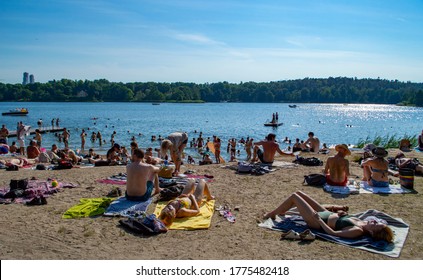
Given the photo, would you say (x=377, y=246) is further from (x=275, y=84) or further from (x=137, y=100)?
(x=275, y=84)

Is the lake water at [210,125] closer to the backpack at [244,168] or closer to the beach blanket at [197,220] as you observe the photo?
the backpack at [244,168]

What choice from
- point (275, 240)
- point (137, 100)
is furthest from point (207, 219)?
point (137, 100)

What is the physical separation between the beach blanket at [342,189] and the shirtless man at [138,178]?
13.4 ft

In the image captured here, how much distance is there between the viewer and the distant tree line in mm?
141500

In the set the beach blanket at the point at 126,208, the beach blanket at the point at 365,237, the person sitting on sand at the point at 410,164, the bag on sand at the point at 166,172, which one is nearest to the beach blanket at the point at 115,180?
the bag on sand at the point at 166,172

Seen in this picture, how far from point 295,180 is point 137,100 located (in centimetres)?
14624

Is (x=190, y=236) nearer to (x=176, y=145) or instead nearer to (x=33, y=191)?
(x=33, y=191)

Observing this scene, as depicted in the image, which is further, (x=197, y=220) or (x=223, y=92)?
(x=223, y=92)

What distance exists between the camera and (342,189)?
8.67 meters

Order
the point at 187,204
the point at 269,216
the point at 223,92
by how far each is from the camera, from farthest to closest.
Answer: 1. the point at 223,92
2. the point at 187,204
3. the point at 269,216

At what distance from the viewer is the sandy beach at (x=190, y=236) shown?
17.0ft

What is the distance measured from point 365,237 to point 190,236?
A: 2.63 meters

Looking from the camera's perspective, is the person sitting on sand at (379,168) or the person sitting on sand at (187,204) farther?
the person sitting on sand at (379,168)

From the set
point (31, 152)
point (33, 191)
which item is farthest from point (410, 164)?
point (31, 152)
